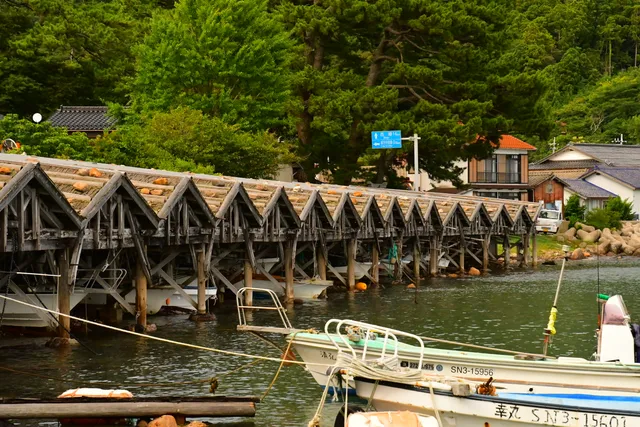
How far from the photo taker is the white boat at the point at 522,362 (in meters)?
17.7

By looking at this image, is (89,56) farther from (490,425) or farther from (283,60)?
(490,425)

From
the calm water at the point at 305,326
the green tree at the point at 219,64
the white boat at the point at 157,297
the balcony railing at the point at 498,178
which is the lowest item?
the calm water at the point at 305,326

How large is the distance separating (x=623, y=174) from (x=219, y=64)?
147 ft

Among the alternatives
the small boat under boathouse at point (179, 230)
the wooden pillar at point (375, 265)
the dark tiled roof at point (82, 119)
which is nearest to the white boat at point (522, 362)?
the small boat under boathouse at point (179, 230)

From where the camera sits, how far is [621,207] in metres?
79.3

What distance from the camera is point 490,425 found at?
17578 millimetres

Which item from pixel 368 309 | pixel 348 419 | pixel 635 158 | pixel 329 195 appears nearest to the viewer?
pixel 348 419

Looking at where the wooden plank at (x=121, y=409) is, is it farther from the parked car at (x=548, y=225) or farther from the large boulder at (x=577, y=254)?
the parked car at (x=548, y=225)

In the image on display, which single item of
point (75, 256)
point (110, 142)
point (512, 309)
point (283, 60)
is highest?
point (283, 60)

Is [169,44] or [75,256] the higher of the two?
[169,44]

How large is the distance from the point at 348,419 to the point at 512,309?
880 inches

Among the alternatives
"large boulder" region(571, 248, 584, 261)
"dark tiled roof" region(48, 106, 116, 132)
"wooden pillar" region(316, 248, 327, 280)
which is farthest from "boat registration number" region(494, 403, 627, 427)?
"large boulder" region(571, 248, 584, 261)

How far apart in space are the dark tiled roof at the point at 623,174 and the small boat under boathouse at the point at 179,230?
36.0 metres

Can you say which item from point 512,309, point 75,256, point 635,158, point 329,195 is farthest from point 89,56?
point 635,158
